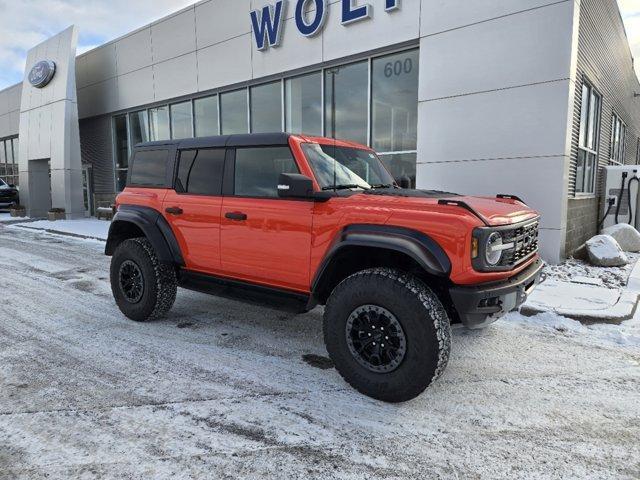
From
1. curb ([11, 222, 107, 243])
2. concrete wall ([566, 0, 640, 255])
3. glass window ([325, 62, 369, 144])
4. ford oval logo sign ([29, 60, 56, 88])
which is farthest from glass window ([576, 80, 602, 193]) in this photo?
ford oval logo sign ([29, 60, 56, 88])

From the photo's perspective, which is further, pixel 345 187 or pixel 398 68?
pixel 398 68

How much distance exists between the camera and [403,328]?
9.77 feet

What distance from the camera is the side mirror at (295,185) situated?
3.29 metres

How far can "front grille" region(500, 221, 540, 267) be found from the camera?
3.17 m

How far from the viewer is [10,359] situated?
3.80m

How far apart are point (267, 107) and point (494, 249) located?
10332 millimetres

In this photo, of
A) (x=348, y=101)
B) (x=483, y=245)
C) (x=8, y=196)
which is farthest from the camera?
(x=8, y=196)

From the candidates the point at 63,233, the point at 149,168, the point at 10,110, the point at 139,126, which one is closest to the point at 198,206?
the point at 149,168

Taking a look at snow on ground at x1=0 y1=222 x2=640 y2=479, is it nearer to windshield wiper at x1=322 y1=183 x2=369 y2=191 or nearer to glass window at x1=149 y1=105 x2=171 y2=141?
windshield wiper at x1=322 y1=183 x2=369 y2=191

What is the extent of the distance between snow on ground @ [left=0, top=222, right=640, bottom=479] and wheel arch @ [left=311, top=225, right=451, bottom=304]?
822 millimetres

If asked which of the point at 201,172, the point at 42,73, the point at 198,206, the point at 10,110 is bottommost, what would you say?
the point at 198,206

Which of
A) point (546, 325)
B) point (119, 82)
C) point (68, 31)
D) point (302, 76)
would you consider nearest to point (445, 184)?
point (546, 325)

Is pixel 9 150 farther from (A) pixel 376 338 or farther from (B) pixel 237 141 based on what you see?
(A) pixel 376 338

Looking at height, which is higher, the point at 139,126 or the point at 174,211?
the point at 139,126
